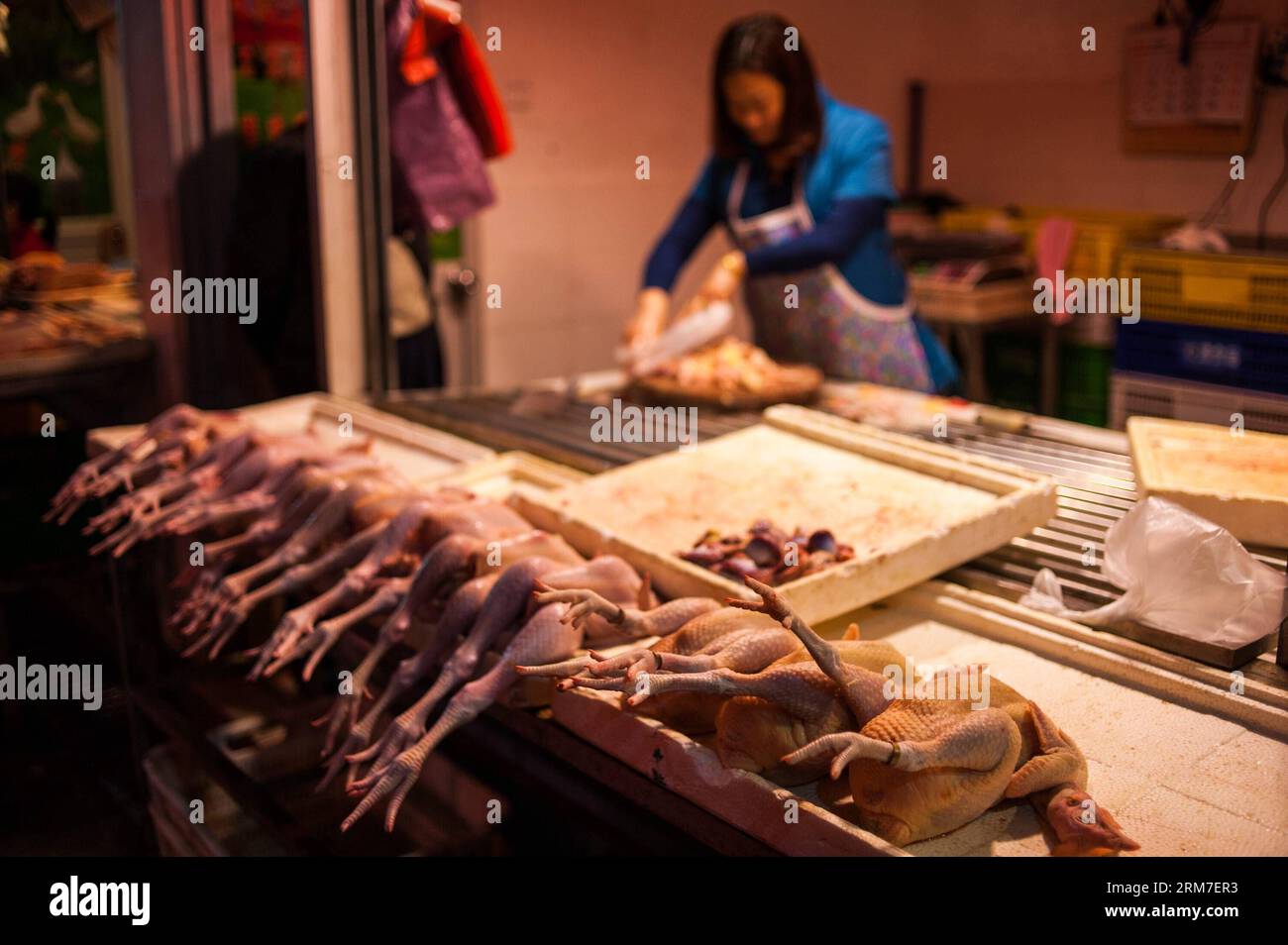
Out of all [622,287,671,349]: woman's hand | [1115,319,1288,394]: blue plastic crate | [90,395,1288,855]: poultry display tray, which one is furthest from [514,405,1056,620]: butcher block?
[1115,319,1288,394]: blue plastic crate

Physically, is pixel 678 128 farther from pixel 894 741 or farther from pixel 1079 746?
pixel 894 741

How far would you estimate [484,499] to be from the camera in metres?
2.14

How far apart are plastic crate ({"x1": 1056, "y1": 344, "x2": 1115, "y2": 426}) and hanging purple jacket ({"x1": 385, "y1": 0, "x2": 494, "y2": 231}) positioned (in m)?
3.29

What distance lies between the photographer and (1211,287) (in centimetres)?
441

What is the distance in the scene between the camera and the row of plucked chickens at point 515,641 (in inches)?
49.9

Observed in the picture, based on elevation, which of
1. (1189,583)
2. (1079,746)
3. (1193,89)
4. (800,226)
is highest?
(1193,89)

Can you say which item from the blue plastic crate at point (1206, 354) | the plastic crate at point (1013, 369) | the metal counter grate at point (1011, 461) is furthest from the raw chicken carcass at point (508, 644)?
the plastic crate at point (1013, 369)

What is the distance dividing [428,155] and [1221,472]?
2.90 metres

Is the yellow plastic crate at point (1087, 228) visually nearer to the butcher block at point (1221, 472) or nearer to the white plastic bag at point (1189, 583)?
the butcher block at point (1221, 472)

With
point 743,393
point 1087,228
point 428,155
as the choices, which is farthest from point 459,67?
point 1087,228

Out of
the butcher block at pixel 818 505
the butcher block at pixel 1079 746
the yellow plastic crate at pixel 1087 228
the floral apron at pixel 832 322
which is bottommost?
the butcher block at pixel 1079 746

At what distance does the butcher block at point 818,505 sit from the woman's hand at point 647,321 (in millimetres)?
982
